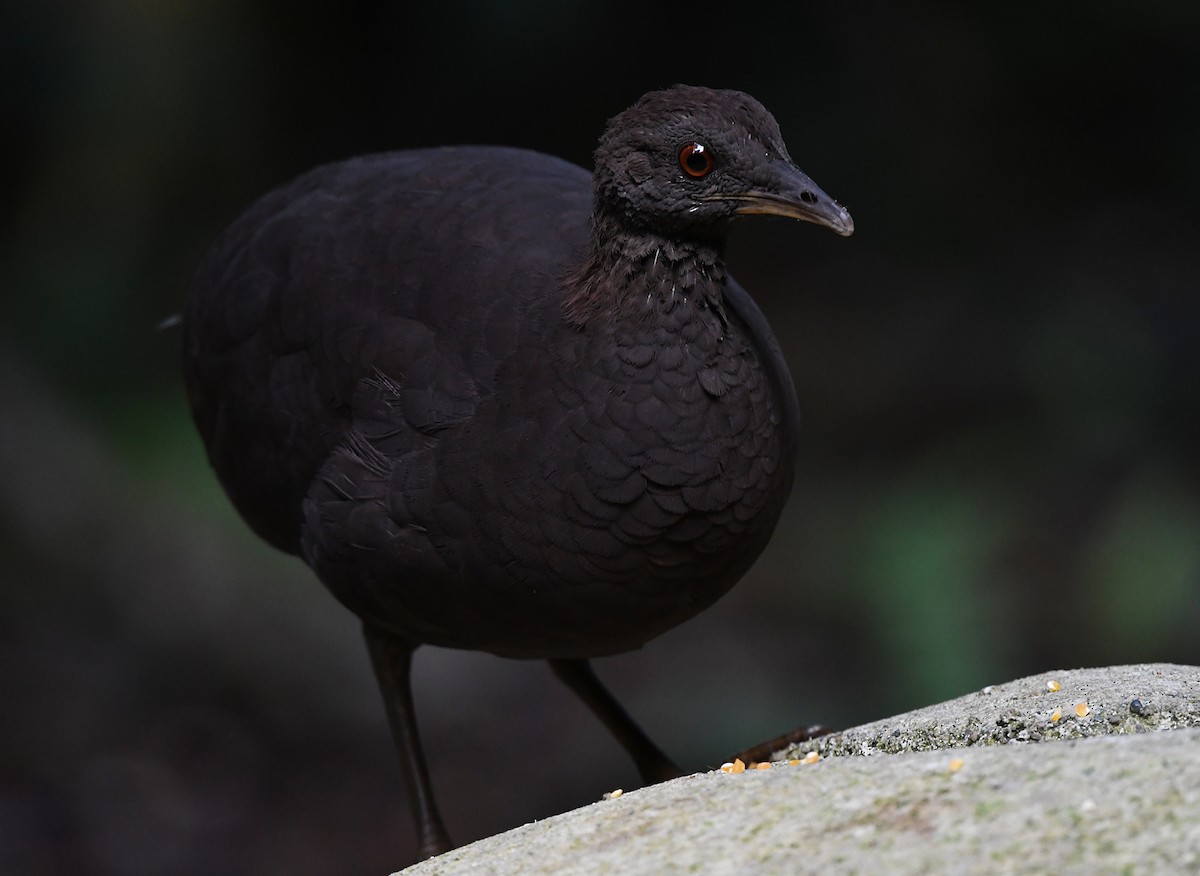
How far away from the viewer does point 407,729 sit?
14.7ft

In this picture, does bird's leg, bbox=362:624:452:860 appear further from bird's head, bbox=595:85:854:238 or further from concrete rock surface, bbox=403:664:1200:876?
bird's head, bbox=595:85:854:238

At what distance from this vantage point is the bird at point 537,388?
3.43 m

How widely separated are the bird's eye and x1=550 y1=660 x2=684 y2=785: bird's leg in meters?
1.97

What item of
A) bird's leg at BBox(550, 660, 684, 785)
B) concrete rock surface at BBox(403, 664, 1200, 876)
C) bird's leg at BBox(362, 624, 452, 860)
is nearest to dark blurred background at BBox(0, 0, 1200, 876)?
bird's leg at BBox(550, 660, 684, 785)

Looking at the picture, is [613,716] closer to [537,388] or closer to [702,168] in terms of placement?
[537,388]

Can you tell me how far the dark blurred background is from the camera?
22.7 feet

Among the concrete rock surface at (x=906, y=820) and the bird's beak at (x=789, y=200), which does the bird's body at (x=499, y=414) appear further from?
the concrete rock surface at (x=906, y=820)

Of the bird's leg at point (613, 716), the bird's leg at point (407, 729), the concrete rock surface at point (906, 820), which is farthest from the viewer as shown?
the bird's leg at point (613, 716)

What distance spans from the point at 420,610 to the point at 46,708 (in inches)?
158

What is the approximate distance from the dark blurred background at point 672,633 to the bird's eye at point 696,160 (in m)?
3.89

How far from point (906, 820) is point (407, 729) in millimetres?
2439

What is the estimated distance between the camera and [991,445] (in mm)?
7406

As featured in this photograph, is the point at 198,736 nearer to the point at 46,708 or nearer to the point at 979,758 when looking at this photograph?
the point at 46,708

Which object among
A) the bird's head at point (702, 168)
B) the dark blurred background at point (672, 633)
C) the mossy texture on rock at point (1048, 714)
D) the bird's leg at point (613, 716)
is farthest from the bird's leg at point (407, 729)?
the dark blurred background at point (672, 633)
